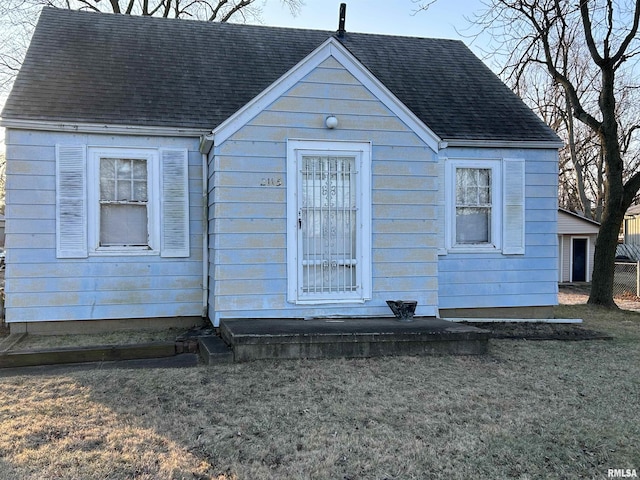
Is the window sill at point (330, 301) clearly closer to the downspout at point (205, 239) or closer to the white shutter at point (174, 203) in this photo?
the downspout at point (205, 239)

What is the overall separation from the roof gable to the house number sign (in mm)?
720

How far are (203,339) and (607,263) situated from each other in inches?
368

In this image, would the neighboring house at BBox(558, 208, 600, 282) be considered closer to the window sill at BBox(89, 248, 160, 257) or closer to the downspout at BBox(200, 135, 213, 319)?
the downspout at BBox(200, 135, 213, 319)

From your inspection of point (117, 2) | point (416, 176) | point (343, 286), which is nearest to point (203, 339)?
point (343, 286)

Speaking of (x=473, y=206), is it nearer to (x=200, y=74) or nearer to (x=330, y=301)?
(x=330, y=301)

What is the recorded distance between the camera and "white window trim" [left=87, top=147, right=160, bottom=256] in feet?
23.4

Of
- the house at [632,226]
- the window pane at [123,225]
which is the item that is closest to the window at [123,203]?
the window pane at [123,225]

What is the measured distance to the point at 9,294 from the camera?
6926 mm

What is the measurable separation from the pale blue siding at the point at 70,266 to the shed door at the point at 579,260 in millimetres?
17631

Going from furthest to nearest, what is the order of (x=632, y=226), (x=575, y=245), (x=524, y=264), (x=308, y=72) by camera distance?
1. (x=632, y=226)
2. (x=575, y=245)
3. (x=524, y=264)
4. (x=308, y=72)

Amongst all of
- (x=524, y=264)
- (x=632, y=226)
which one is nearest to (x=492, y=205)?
(x=524, y=264)

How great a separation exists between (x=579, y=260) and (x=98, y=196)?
1914 cm

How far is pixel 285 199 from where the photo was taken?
6539mm

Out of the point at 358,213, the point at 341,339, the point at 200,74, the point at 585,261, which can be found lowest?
the point at 341,339
